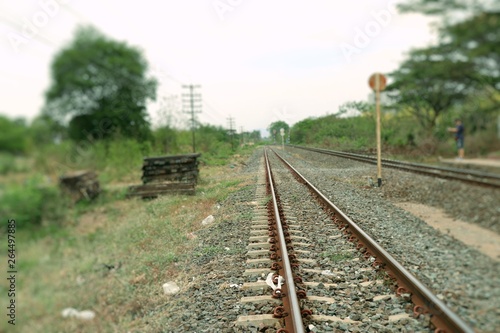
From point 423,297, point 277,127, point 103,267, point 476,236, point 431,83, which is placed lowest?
point 103,267

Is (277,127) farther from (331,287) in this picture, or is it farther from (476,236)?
(476,236)

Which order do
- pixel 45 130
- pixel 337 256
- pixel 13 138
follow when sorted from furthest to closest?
pixel 337 256
pixel 45 130
pixel 13 138

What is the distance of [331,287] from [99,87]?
2.76m

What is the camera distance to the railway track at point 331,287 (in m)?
2.64

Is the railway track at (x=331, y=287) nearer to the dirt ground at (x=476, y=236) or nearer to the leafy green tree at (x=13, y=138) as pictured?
the dirt ground at (x=476, y=236)

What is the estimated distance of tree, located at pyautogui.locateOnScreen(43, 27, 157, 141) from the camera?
173cm

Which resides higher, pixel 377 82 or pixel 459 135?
pixel 377 82

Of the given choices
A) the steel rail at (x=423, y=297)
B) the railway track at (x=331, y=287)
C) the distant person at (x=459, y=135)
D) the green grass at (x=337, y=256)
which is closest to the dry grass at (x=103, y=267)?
the railway track at (x=331, y=287)

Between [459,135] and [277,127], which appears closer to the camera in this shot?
[459,135]

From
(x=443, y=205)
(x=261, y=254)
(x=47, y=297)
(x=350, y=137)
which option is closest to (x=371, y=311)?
(x=443, y=205)

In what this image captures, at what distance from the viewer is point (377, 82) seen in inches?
122

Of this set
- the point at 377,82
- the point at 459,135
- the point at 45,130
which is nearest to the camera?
the point at 45,130

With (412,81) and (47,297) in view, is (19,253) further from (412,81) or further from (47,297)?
(412,81)

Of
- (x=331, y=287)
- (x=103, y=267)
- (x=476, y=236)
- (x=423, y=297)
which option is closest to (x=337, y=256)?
(x=331, y=287)
